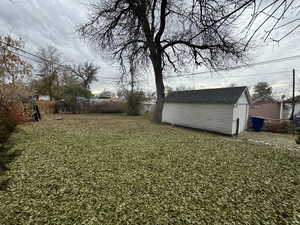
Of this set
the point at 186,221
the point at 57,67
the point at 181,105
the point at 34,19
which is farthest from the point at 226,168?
the point at 57,67

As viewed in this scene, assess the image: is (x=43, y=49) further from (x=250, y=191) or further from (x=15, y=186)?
(x=250, y=191)

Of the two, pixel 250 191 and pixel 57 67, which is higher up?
pixel 57 67

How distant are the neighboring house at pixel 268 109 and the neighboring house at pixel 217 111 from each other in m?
10.3

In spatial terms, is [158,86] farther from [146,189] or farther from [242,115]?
[146,189]

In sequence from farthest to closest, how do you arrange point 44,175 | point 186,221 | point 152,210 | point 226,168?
point 226,168, point 44,175, point 152,210, point 186,221

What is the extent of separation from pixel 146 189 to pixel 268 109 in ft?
69.7

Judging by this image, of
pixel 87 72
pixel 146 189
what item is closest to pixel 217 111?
pixel 146 189

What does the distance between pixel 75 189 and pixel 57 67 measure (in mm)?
21632

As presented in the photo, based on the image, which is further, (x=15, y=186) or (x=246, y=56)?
(x=246, y=56)

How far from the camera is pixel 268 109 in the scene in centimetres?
1641

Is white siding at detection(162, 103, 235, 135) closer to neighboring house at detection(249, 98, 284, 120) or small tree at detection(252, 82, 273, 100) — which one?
neighboring house at detection(249, 98, 284, 120)

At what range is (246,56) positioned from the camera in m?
6.08

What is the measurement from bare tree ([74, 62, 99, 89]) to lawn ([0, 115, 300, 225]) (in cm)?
2590

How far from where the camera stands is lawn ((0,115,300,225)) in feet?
5.00
